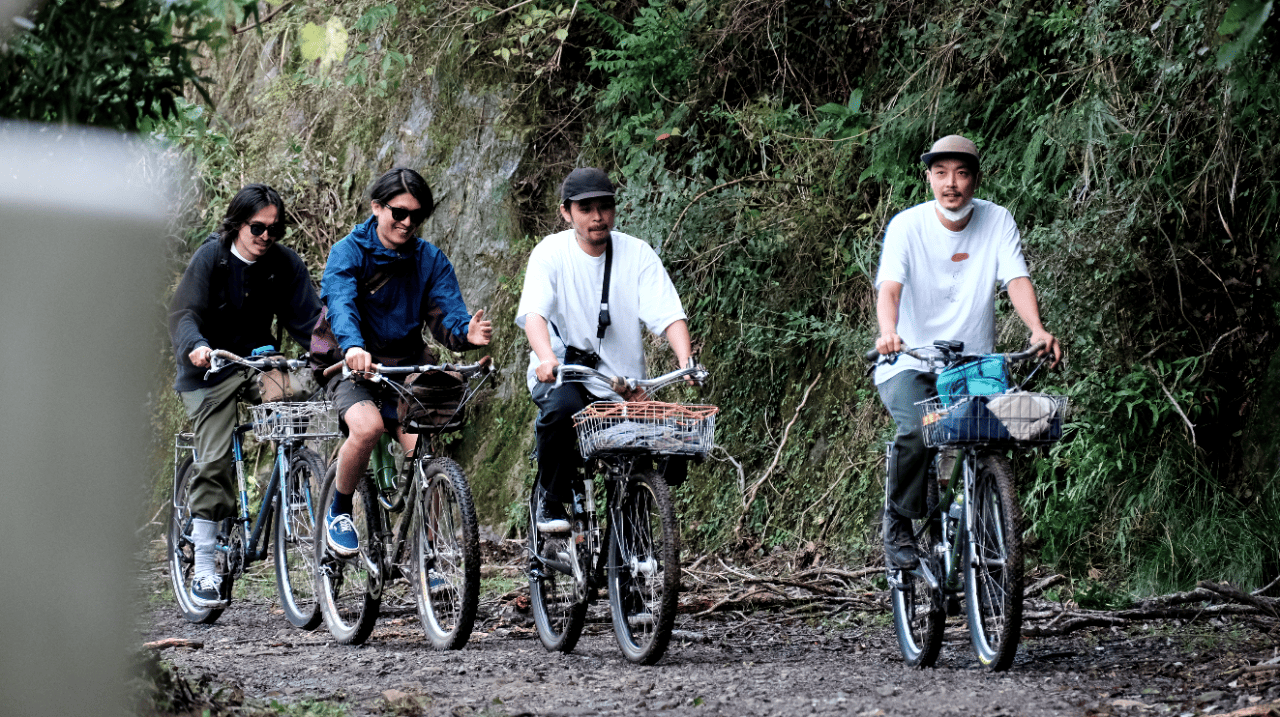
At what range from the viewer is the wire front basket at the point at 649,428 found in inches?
230

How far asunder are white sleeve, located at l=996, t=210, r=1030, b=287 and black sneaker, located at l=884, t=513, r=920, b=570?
1158 mm

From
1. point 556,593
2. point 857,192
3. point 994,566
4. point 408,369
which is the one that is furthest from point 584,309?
point 857,192

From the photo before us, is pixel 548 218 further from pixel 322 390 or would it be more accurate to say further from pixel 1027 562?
pixel 1027 562

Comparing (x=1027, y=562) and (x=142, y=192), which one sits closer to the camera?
(x=142, y=192)

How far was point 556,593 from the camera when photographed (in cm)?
683

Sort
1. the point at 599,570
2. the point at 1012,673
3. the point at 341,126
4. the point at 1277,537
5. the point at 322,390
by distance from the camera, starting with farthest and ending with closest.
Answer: the point at 341,126, the point at 322,390, the point at 1277,537, the point at 599,570, the point at 1012,673

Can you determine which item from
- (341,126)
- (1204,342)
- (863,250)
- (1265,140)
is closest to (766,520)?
(863,250)

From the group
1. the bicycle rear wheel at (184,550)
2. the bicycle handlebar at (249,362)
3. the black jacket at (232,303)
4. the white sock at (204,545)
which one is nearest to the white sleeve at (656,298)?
the bicycle handlebar at (249,362)

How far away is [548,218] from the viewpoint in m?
12.4

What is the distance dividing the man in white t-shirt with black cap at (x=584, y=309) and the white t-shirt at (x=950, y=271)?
3.42 ft

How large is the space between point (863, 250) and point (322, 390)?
12.8 ft

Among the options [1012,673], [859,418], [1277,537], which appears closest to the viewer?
[1012,673]

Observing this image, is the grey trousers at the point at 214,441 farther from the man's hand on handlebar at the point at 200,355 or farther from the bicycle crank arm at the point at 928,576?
the bicycle crank arm at the point at 928,576

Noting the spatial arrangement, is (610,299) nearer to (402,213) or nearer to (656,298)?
(656,298)
